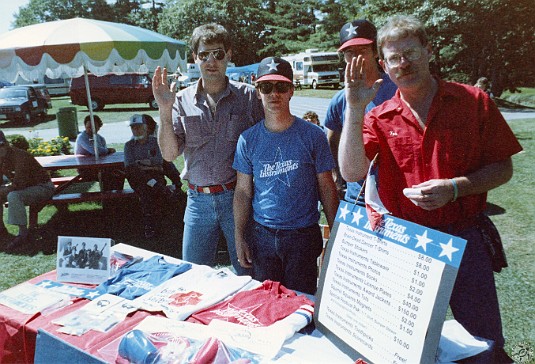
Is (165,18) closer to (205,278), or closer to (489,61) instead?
(489,61)

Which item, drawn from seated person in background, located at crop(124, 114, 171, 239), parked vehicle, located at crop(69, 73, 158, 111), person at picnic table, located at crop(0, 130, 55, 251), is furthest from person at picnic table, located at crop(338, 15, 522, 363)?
parked vehicle, located at crop(69, 73, 158, 111)

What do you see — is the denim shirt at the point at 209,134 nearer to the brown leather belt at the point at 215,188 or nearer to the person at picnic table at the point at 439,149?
the brown leather belt at the point at 215,188

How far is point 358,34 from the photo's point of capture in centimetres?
261

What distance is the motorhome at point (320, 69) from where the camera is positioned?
3297 cm

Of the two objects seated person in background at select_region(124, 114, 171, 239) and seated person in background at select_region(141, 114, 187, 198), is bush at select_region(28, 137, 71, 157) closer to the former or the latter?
seated person in background at select_region(141, 114, 187, 198)

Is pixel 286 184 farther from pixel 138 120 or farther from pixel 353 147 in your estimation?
pixel 138 120

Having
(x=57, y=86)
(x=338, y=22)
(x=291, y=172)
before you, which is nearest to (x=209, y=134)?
(x=291, y=172)

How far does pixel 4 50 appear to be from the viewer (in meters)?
6.16

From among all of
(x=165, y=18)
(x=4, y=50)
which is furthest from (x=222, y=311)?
(x=165, y=18)

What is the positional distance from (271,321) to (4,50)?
19.5 ft

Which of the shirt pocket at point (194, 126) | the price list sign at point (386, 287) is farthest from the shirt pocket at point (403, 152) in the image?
the shirt pocket at point (194, 126)

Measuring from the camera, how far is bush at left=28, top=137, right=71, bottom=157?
9305mm

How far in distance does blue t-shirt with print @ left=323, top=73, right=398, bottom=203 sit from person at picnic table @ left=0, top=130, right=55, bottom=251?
469 centimetres

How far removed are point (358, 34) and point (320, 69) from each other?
32.1 metres
